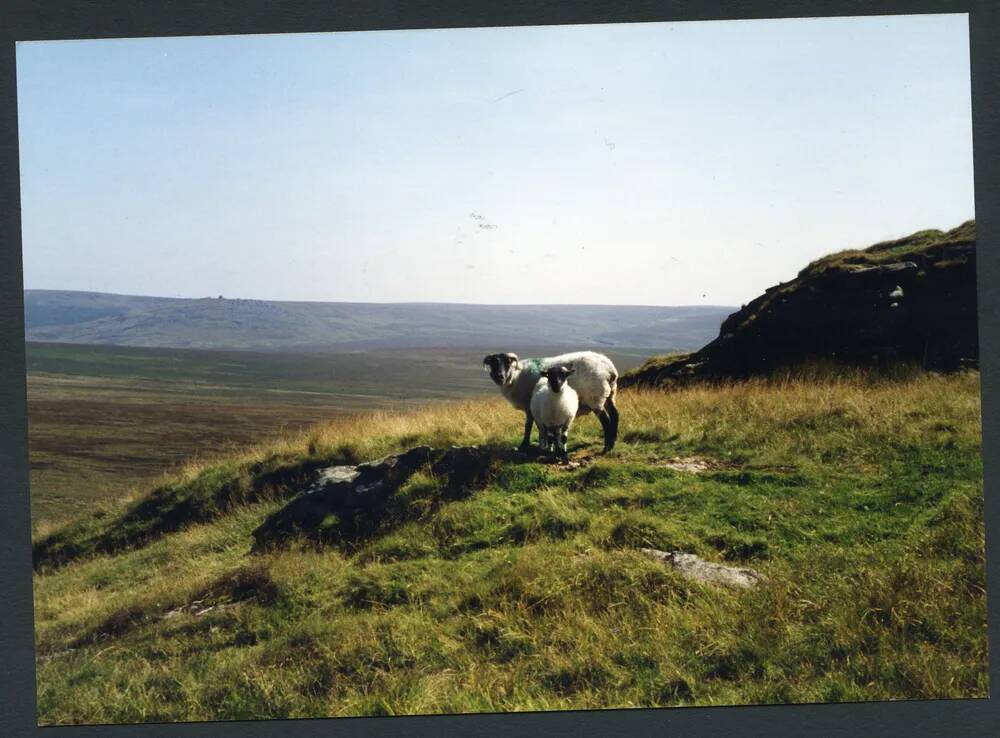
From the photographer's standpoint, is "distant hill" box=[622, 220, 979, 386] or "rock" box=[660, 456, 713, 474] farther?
"distant hill" box=[622, 220, 979, 386]

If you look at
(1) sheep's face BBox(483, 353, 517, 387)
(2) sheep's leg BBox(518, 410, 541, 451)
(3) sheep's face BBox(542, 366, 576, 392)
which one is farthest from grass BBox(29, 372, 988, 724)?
(1) sheep's face BBox(483, 353, 517, 387)

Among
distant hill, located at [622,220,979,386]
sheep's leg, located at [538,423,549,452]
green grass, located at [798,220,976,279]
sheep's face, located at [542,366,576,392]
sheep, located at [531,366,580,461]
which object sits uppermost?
green grass, located at [798,220,976,279]

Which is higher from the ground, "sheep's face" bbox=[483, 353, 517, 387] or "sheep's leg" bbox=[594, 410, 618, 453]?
"sheep's face" bbox=[483, 353, 517, 387]

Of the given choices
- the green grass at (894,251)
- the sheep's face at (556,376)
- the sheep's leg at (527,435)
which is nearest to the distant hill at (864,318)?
the green grass at (894,251)

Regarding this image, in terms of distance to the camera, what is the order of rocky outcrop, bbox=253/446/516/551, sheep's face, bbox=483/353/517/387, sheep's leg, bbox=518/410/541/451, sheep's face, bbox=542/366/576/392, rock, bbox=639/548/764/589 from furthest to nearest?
sheep's leg, bbox=518/410/541/451
sheep's face, bbox=483/353/517/387
sheep's face, bbox=542/366/576/392
rocky outcrop, bbox=253/446/516/551
rock, bbox=639/548/764/589

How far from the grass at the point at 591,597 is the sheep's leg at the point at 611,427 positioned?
245 mm

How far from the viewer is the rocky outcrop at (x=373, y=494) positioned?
9336 mm

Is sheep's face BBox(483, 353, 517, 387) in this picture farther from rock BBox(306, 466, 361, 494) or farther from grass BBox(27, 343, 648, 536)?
rock BBox(306, 466, 361, 494)

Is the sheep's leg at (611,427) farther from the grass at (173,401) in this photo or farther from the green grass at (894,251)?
the green grass at (894,251)

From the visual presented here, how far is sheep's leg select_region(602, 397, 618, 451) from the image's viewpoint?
420 inches

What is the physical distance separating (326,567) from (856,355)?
968cm

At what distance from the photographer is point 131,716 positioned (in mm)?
7188

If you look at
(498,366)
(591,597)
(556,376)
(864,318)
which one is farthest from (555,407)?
(864,318)

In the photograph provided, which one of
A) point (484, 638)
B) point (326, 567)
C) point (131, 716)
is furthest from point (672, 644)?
point (131, 716)
